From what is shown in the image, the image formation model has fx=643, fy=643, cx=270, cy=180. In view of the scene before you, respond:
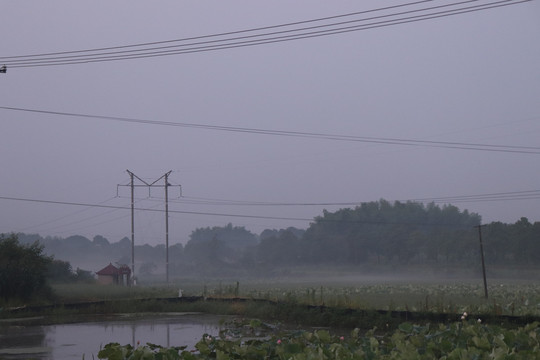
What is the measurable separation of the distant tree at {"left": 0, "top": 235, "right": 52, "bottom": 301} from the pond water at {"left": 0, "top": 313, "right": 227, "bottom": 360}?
29.0 ft

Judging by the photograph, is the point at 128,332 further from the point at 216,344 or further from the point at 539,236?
the point at 539,236

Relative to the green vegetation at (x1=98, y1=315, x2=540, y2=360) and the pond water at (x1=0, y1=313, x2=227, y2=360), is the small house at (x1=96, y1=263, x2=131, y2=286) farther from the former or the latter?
the green vegetation at (x1=98, y1=315, x2=540, y2=360)

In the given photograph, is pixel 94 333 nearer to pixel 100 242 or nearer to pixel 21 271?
pixel 21 271

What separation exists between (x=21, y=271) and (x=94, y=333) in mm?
16903

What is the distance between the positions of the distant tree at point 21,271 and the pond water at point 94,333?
29.0ft

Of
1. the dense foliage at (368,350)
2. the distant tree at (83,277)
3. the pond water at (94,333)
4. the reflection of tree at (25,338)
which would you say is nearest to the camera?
the dense foliage at (368,350)

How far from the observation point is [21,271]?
3725 centimetres

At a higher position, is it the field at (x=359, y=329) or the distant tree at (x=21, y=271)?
the distant tree at (x=21, y=271)

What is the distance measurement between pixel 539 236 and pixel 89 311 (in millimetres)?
54427

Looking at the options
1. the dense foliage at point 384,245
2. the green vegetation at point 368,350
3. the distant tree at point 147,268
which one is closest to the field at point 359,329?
the green vegetation at point 368,350

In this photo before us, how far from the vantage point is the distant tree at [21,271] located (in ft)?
121

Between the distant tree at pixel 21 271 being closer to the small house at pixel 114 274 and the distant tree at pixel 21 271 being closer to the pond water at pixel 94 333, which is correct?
the pond water at pixel 94 333

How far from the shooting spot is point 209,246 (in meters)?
137

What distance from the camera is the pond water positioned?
1770 cm
